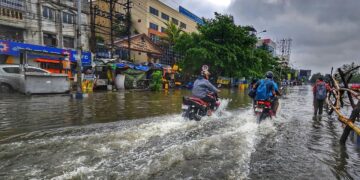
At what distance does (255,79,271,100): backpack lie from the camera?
732 centimetres

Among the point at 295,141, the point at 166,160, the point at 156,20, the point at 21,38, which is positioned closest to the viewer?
the point at 166,160

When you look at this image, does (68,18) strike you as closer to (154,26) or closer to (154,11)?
(154,26)

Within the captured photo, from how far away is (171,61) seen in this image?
43.1 m

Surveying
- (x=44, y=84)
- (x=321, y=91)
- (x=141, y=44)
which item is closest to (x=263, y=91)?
(x=321, y=91)

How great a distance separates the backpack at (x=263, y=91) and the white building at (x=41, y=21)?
22.9 meters

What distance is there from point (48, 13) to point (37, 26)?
199 centimetres

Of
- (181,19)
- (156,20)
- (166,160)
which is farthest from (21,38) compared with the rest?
(181,19)

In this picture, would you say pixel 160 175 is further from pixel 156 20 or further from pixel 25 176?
pixel 156 20

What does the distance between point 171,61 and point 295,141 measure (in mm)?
37695

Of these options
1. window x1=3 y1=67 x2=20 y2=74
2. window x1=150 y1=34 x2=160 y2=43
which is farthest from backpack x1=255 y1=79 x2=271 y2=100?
window x1=150 y1=34 x2=160 y2=43

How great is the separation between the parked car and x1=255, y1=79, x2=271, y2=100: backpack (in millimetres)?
12914

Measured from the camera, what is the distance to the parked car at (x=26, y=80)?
14523 mm

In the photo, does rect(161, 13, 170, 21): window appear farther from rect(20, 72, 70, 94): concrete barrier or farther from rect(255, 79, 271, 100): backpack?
rect(255, 79, 271, 100): backpack

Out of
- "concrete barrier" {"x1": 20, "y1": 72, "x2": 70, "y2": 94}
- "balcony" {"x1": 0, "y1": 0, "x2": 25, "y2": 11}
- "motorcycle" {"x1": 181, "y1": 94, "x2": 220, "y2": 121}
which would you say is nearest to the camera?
"motorcycle" {"x1": 181, "y1": 94, "x2": 220, "y2": 121}
